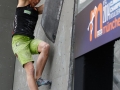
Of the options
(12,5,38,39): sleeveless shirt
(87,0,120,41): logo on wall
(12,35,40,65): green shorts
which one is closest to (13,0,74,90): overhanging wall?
(12,35,40,65): green shorts

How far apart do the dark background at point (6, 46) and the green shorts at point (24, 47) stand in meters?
3.45

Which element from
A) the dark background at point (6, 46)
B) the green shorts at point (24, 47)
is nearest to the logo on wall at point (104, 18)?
the green shorts at point (24, 47)

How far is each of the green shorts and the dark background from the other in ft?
11.3

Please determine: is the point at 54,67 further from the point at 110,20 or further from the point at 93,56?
the point at 110,20

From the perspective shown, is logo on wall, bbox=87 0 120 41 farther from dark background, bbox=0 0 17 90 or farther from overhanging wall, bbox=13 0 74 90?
dark background, bbox=0 0 17 90

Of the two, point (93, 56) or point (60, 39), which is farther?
point (60, 39)

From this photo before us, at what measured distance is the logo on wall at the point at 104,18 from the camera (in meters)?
4.52

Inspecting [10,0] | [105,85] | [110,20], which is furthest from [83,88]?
[10,0]

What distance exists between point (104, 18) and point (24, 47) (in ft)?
5.80

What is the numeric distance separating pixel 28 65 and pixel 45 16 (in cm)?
94

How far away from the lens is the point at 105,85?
5473 mm

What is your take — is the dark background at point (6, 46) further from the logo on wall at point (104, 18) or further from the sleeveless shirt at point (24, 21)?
the logo on wall at point (104, 18)

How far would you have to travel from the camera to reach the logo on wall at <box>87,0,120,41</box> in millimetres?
4520

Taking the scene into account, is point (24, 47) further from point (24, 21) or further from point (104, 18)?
point (104, 18)
